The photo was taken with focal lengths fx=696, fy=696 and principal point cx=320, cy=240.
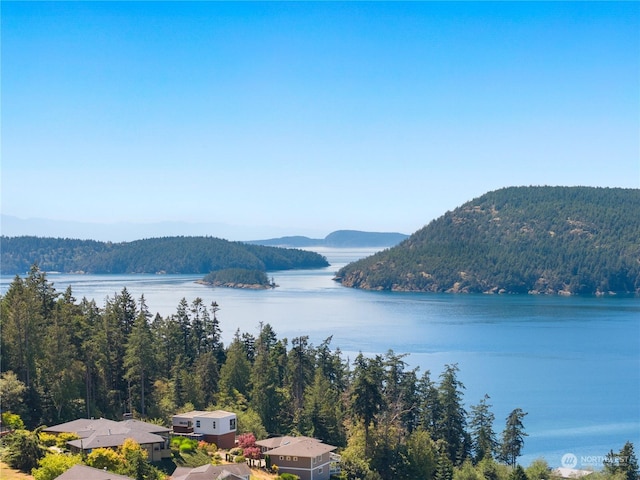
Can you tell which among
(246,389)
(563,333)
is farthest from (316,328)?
(246,389)

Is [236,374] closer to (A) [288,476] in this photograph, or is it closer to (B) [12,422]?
(A) [288,476]

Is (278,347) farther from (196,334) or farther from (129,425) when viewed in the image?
(129,425)

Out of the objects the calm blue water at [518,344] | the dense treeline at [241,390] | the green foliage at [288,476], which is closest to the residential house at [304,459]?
the green foliage at [288,476]

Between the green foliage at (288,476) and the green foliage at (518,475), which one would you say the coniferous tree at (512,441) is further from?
the green foliage at (288,476)

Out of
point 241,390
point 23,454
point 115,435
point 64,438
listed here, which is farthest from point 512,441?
point 23,454

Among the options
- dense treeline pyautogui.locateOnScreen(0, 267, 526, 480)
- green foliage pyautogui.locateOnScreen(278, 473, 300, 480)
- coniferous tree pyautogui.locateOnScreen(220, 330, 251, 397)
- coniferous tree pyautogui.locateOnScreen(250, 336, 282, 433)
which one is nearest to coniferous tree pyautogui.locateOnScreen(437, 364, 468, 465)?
dense treeline pyautogui.locateOnScreen(0, 267, 526, 480)
